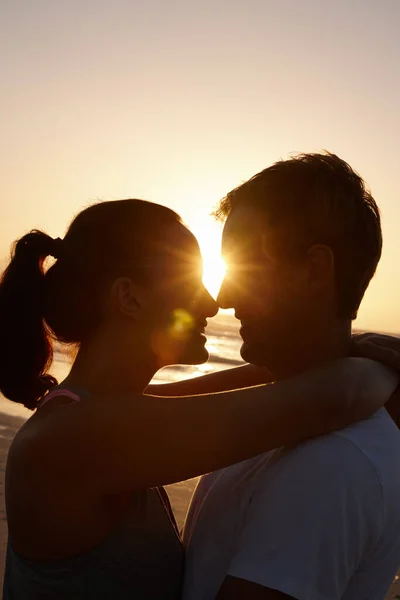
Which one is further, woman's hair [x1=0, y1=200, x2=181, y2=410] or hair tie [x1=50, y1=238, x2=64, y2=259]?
hair tie [x1=50, y1=238, x2=64, y2=259]

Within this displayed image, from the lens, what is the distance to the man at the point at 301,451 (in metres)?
1.75

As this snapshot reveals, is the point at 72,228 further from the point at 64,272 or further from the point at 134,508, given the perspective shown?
the point at 134,508

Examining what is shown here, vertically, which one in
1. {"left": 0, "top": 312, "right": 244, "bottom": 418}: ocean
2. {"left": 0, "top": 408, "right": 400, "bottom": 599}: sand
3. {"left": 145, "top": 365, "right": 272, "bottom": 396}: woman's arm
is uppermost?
{"left": 145, "top": 365, "right": 272, "bottom": 396}: woman's arm

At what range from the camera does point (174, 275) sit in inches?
97.9

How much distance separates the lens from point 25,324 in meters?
2.50

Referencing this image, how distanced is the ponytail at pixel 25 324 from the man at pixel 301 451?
0.71m

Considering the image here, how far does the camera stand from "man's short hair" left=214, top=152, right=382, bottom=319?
233 centimetres

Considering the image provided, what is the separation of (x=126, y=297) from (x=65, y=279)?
25cm

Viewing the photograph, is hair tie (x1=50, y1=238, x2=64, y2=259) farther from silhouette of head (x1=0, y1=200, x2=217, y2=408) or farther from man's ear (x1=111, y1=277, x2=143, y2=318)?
man's ear (x1=111, y1=277, x2=143, y2=318)

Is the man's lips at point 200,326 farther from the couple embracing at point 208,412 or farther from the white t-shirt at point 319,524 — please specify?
the white t-shirt at point 319,524

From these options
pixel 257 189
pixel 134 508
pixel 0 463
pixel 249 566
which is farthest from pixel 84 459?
pixel 0 463

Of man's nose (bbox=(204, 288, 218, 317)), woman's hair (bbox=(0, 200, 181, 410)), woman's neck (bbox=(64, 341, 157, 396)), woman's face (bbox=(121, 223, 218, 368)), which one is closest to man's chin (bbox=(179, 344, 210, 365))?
woman's face (bbox=(121, 223, 218, 368))

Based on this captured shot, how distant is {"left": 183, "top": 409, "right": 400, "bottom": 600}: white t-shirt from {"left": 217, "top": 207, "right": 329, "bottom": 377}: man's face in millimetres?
450

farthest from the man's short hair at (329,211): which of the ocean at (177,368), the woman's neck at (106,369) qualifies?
the ocean at (177,368)
